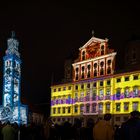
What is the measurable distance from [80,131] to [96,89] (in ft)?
154

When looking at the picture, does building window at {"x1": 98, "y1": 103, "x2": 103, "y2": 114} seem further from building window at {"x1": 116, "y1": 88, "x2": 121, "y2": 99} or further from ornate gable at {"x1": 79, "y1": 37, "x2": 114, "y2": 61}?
ornate gable at {"x1": 79, "y1": 37, "x2": 114, "y2": 61}

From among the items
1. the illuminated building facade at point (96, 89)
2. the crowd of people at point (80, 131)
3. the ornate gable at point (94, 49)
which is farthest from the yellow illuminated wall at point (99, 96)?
the crowd of people at point (80, 131)

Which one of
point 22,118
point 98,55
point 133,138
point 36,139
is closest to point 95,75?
point 98,55

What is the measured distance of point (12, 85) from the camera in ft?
243

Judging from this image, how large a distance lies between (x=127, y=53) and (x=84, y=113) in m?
12.2

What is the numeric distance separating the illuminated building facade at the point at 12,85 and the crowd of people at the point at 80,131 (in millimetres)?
54594

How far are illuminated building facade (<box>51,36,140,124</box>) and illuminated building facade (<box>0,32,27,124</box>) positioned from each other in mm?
6450

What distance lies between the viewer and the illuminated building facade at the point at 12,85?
72.8m

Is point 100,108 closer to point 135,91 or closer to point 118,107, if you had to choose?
point 118,107

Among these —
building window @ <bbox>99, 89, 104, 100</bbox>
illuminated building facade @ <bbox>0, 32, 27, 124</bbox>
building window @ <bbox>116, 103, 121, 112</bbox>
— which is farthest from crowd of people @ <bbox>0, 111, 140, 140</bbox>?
illuminated building facade @ <bbox>0, 32, 27, 124</bbox>

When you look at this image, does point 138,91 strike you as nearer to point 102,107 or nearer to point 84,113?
point 102,107

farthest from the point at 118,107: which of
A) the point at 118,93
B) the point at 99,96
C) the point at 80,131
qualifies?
the point at 80,131

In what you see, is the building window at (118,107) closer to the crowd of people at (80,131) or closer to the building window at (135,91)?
the building window at (135,91)

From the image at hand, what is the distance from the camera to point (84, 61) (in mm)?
65625
